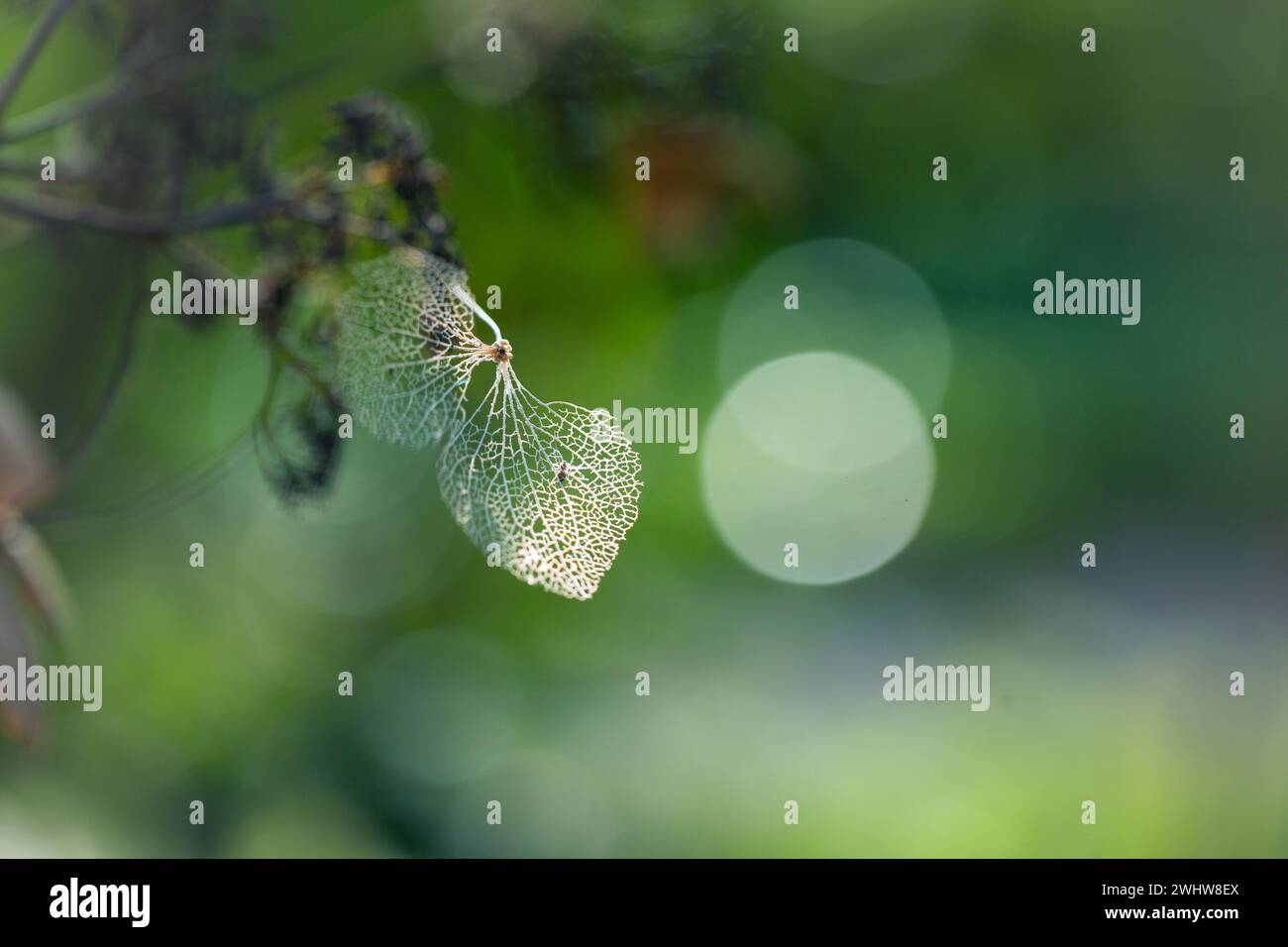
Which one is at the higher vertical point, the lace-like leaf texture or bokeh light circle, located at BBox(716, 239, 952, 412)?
bokeh light circle, located at BBox(716, 239, 952, 412)

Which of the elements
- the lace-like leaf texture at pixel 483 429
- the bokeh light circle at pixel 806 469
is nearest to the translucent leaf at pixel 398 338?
the lace-like leaf texture at pixel 483 429

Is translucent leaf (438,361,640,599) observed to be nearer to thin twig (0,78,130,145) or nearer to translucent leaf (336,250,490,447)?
translucent leaf (336,250,490,447)

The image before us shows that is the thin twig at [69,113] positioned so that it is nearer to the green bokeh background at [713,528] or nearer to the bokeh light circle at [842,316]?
the green bokeh background at [713,528]

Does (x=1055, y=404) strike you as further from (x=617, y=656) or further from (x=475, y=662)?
(x=475, y=662)

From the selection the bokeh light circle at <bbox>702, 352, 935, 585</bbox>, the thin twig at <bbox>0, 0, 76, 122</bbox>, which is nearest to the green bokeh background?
the bokeh light circle at <bbox>702, 352, 935, 585</bbox>
